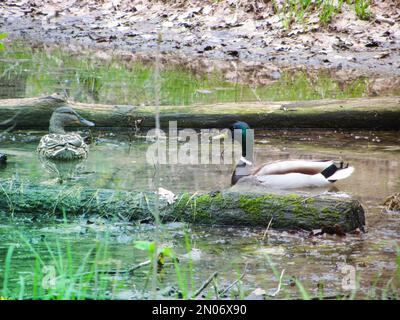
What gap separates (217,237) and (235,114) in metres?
4.09

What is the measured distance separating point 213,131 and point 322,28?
5785 millimetres

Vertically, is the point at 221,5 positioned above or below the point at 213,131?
above

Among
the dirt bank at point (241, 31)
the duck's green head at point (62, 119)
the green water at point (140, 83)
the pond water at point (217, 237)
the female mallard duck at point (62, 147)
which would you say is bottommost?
the pond water at point (217, 237)

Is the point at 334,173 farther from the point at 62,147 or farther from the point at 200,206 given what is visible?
the point at 62,147

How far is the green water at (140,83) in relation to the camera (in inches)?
467

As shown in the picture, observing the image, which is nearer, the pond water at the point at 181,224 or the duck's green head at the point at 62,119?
the pond water at the point at 181,224

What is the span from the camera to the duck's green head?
32.6 feet

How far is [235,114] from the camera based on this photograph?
1031 cm

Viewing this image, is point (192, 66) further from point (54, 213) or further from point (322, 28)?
point (54, 213)

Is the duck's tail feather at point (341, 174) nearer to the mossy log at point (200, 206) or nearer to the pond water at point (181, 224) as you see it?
the pond water at point (181, 224)

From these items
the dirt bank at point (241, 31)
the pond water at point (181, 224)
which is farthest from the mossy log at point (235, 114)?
the dirt bank at point (241, 31)

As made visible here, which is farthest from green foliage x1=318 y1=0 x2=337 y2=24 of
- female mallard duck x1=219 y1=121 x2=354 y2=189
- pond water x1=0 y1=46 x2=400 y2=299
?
female mallard duck x1=219 y1=121 x2=354 y2=189

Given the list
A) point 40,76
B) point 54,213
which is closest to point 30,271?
point 54,213
